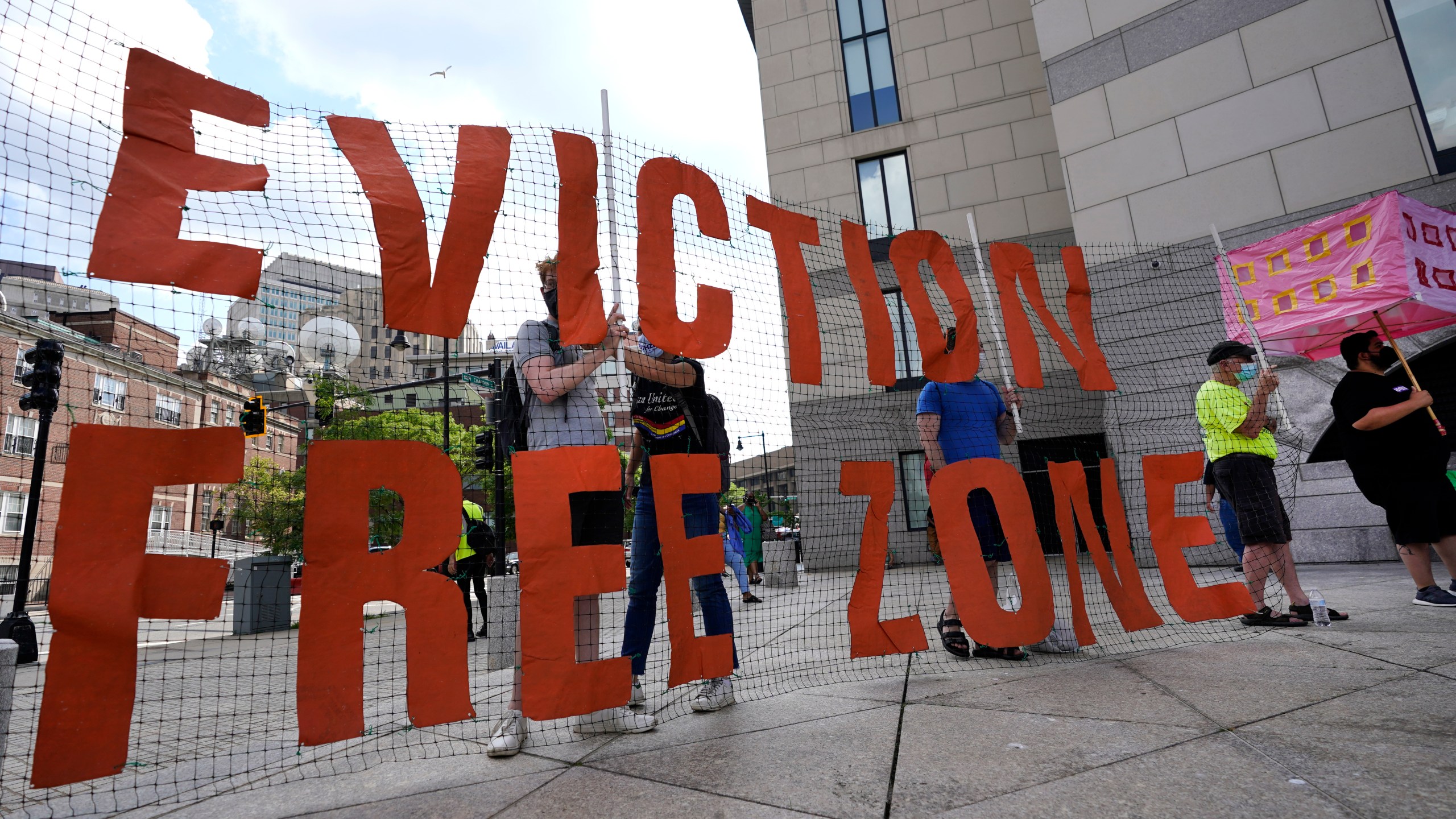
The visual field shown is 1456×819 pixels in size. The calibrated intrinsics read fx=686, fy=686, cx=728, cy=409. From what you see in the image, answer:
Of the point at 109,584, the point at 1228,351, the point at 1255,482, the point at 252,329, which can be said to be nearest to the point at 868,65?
the point at 1228,351

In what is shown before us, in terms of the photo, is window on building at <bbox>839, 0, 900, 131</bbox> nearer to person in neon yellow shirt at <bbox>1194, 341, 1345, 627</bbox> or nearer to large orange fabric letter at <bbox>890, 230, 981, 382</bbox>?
large orange fabric letter at <bbox>890, 230, 981, 382</bbox>

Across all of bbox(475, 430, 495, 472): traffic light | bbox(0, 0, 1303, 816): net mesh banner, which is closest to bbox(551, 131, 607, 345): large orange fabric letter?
bbox(0, 0, 1303, 816): net mesh banner

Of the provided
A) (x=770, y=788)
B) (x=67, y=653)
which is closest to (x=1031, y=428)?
(x=770, y=788)

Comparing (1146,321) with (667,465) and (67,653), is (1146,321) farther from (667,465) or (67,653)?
(67,653)

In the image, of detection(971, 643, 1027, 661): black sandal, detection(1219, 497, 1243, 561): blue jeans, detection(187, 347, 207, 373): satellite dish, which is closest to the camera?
detection(187, 347, 207, 373): satellite dish

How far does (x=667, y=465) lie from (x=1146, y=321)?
25.6 ft

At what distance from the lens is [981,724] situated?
2.55 meters

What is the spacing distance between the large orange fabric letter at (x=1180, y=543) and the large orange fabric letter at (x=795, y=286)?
2.19 metres

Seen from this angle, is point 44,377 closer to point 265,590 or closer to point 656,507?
point 265,590

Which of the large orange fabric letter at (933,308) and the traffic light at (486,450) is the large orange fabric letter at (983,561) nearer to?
the large orange fabric letter at (933,308)

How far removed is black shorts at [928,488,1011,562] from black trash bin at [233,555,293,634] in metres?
9.86

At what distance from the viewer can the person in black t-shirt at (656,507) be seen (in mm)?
3113

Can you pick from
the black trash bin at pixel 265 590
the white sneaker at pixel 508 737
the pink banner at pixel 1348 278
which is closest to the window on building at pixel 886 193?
the pink banner at pixel 1348 278

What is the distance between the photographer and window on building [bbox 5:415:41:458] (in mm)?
25953
